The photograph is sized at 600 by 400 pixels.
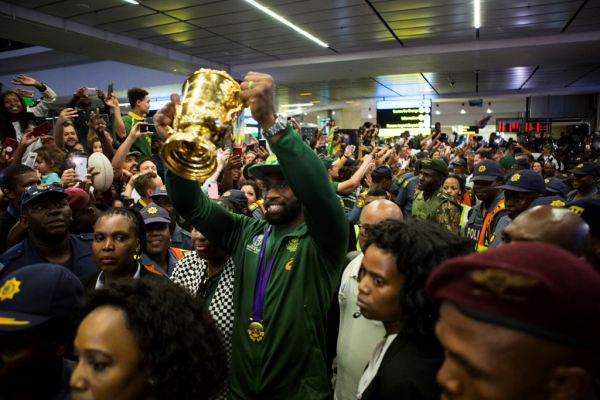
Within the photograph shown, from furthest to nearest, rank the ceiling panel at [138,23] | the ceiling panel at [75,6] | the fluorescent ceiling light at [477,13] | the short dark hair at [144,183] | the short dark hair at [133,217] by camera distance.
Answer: the ceiling panel at [138,23], the fluorescent ceiling light at [477,13], the ceiling panel at [75,6], the short dark hair at [144,183], the short dark hair at [133,217]

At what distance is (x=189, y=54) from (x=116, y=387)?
10.5 meters

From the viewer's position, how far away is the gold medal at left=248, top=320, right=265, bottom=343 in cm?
188

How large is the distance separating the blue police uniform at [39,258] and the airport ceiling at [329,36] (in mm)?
5364

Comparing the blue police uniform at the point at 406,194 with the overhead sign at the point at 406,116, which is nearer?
the blue police uniform at the point at 406,194

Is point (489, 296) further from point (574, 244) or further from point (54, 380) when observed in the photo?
point (54, 380)

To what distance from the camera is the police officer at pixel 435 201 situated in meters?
4.86

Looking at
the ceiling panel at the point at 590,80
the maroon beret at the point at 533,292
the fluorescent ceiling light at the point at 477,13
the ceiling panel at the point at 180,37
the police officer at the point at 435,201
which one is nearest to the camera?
the maroon beret at the point at 533,292

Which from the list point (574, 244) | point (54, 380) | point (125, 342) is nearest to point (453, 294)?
point (125, 342)

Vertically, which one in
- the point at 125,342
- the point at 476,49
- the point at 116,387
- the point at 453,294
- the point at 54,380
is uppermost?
the point at 476,49

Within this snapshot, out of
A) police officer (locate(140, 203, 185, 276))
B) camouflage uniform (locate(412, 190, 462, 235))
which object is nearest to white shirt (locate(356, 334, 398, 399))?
police officer (locate(140, 203, 185, 276))

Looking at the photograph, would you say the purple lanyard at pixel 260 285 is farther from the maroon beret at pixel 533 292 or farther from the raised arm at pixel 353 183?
the raised arm at pixel 353 183

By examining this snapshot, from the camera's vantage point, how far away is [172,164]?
151cm

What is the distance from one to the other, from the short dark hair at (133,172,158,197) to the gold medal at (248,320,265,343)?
2.60 metres

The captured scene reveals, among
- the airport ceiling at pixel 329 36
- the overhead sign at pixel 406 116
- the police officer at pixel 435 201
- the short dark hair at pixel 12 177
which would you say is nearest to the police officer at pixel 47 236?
the short dark hair at pixel 12 177
